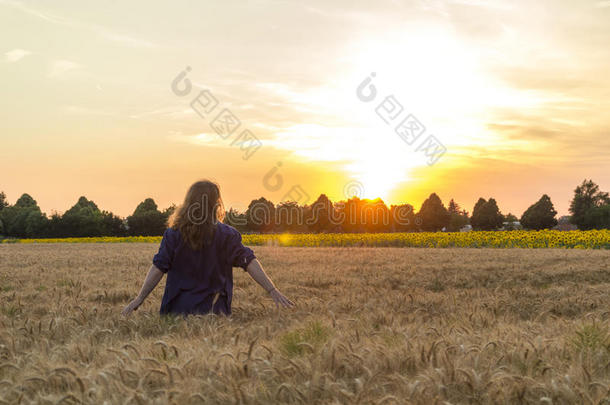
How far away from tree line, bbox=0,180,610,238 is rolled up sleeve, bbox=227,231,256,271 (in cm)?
5648

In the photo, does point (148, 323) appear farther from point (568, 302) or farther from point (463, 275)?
point (463, 275)

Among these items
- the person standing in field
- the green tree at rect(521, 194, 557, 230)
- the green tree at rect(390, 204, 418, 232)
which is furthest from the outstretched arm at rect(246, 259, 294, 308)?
the green tree at rect(521, 194, 557, 230)

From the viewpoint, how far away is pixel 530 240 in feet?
103

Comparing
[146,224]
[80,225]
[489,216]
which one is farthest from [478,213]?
[80,225]

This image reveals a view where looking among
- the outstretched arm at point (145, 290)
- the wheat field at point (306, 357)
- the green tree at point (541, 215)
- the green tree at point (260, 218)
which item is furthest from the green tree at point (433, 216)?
the outstretched arm at point (145, 290)

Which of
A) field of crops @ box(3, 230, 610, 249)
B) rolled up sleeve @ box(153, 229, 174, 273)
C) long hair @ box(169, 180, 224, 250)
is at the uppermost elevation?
long hair @ box(169, 180, 224, 250)

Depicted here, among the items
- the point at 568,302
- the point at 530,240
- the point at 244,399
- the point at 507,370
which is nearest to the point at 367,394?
the point at 244,399

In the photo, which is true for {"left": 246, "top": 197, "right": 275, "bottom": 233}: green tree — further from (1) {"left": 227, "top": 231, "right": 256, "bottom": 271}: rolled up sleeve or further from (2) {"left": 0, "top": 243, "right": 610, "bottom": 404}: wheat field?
(1) {"left": 227, "top": 231, "right": 256, "bottom": 271}: rolled up sleeve

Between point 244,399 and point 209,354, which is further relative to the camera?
point 209,354

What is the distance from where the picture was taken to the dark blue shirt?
6.00 m

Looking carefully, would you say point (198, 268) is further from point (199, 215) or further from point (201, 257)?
point (199, 215)

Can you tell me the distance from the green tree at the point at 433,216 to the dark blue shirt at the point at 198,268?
86256 millimetres

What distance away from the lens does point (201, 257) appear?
19.8ft

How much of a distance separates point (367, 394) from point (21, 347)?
10.8 ft
